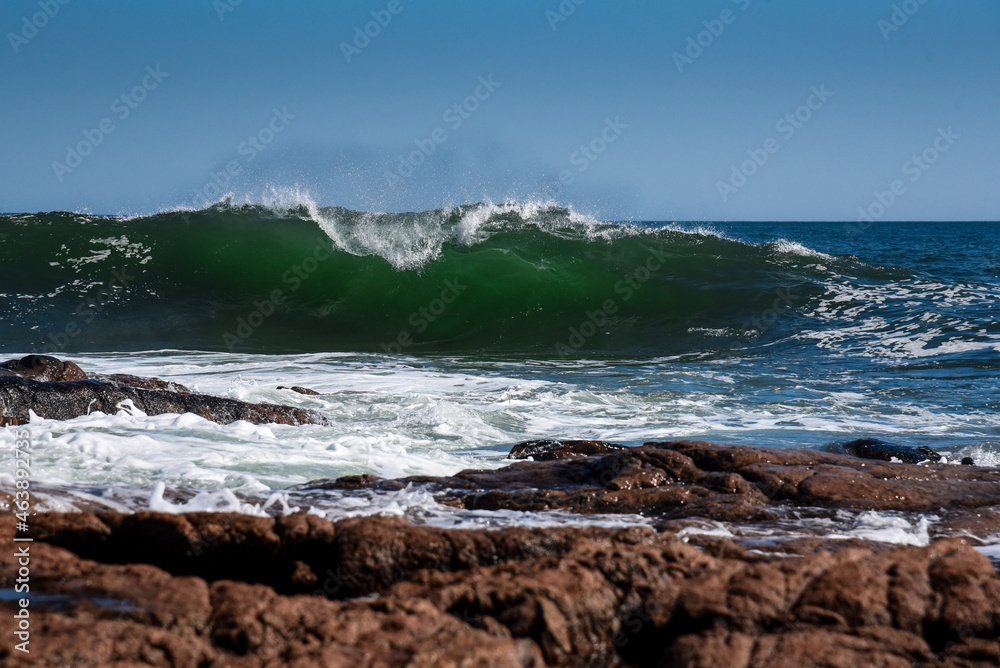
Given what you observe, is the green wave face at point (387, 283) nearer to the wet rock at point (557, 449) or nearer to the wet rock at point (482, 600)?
the wet rock at point (557, 449)

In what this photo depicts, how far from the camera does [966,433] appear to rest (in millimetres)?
6324

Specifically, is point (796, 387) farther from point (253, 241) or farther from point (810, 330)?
point (253, 241)

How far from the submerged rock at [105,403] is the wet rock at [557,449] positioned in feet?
5.80

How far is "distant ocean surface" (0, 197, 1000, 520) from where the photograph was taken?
505 cm

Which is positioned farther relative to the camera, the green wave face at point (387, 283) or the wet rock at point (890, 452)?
the green wave face at point (387, 283)

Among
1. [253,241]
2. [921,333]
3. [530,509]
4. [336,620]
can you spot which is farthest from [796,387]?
[253,241]

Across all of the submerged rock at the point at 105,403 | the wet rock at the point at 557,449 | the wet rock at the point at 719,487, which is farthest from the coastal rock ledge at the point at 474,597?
the submerged rock at the point at 105,403

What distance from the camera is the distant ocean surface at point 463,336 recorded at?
505cm
